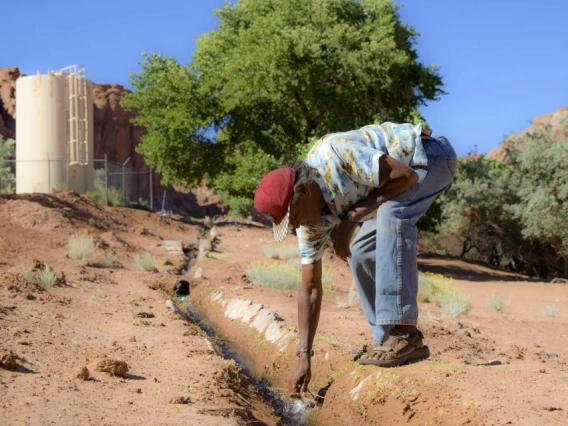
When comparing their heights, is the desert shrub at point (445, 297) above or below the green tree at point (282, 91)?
below

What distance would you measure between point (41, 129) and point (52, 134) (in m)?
0.55

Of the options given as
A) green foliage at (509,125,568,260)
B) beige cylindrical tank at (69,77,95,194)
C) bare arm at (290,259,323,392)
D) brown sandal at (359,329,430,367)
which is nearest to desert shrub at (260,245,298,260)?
green foliage at (509,125,568,260)

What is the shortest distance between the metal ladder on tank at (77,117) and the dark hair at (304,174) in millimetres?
33242

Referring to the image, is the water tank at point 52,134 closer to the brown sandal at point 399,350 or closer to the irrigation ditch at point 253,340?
the irrigation ditch at point 253,340

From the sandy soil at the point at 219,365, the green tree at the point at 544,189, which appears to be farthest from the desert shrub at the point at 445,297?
Result: the green tree at the point at 544,189

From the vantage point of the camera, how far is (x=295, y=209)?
4488 millimetres

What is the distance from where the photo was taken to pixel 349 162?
4.56m

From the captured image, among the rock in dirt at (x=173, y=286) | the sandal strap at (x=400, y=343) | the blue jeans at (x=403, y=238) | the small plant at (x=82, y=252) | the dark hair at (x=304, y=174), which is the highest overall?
the dark hair at (x=304, y=174)

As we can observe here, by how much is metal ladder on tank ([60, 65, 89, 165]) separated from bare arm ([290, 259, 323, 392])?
3299 cm

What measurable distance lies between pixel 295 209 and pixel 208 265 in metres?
12.8

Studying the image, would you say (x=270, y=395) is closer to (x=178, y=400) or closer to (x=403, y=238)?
(x=178, y=400)

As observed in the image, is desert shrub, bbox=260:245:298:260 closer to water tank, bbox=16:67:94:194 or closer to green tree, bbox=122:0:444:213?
green tree, bbox=122:0:444:213

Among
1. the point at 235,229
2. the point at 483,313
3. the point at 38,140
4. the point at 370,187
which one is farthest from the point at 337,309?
the point at 38,140

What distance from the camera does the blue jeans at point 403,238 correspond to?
5023mm
